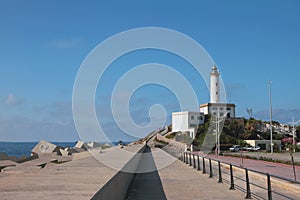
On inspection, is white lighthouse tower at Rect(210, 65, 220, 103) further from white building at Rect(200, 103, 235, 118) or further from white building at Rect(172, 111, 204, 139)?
white building at Rect(172, 111, 204, 139)

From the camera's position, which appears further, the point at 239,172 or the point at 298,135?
the point at 298,135

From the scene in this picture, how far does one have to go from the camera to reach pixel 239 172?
42.1 ft

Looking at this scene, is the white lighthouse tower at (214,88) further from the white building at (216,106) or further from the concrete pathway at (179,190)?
the concrete pathway at (179,190)

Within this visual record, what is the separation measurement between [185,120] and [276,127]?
23087 mm

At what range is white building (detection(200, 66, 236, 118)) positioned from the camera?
8289 centimetres

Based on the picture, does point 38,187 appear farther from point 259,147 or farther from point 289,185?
point 259,147

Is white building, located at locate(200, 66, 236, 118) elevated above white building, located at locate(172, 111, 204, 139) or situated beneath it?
elevated above

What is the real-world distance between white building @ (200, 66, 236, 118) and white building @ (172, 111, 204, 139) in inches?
181

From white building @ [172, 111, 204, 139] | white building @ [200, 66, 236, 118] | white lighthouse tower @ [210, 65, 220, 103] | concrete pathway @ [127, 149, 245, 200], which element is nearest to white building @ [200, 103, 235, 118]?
white building @ [200, 66, 236, 118]

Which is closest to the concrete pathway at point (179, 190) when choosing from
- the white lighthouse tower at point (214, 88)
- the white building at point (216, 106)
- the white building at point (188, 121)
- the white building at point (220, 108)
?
the white building at point (188, 121)

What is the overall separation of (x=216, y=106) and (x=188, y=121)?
38.9 feet

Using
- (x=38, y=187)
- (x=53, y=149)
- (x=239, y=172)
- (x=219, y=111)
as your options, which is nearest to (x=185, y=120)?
(x=219, y=111)

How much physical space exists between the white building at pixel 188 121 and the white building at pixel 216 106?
4.59 meters

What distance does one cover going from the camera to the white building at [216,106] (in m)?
82.9
